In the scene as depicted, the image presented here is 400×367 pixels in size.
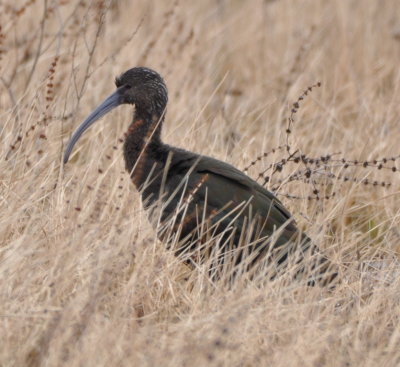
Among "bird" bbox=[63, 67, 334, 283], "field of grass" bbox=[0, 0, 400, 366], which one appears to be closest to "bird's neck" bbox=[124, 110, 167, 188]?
"bird" bbox=[63, 67, 334, 283]

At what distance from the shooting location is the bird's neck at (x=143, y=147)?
18.7 ft

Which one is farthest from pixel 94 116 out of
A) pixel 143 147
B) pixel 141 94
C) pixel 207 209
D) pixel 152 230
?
pixel 152 230

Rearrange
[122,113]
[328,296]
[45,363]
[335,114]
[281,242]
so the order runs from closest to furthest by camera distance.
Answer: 1. [45,363]
2. [328,296]
3. [281,242]
4. [122,113]
5. [335,114]

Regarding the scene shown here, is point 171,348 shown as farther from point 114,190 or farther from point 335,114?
point 335,114

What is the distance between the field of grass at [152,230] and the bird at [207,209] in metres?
0.12

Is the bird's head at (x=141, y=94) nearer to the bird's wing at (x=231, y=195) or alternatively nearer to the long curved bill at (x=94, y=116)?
the long curved bill at (x=94, y=116)

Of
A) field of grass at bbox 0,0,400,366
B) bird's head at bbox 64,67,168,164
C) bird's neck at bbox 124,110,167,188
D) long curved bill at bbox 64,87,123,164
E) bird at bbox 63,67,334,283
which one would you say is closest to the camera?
field of grass at bbox 0,0,400,366

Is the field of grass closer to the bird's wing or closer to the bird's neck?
the bird's neck

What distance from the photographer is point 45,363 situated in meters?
3.88

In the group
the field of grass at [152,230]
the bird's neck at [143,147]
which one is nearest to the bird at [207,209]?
the bird's neck at [143,147]

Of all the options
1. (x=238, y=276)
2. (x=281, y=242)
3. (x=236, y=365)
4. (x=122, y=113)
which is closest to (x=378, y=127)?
(x=122, y=113)

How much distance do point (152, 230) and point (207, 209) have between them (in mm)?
427

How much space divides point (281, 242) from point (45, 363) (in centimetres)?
185

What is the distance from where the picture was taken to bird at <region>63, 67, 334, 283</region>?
5098mm
